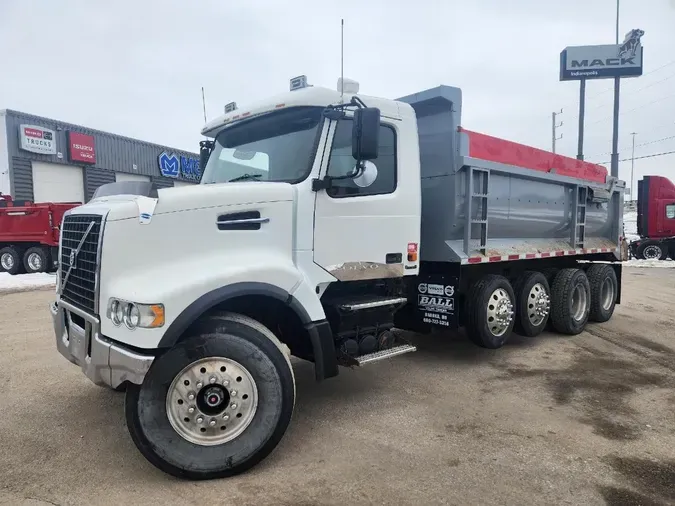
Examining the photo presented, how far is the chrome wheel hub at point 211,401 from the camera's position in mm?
3037

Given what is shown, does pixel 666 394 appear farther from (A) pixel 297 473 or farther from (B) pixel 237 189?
(B) pixel 237 189

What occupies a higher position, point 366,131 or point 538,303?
point 366,131

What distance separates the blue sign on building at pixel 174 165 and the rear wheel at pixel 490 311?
942 inches

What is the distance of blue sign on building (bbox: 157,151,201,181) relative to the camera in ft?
88.1

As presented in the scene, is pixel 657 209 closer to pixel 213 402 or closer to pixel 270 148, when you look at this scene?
pixel 270 148

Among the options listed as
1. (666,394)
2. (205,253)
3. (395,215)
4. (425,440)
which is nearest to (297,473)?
(425,440)

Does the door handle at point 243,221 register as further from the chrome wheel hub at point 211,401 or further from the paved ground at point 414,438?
the paved ground at point 414,438

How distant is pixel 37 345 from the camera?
6.32 m

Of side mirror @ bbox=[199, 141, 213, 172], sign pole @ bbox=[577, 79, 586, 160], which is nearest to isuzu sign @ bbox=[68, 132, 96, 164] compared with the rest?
side mirror @ bbox=[199, 141, 213, 172]

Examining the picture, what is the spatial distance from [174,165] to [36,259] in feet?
45.3

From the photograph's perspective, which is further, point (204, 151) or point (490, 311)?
point (490, 311)

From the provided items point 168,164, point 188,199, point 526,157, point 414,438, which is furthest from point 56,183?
point 414,438

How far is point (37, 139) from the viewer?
20266 mm

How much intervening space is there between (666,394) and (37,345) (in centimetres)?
745
